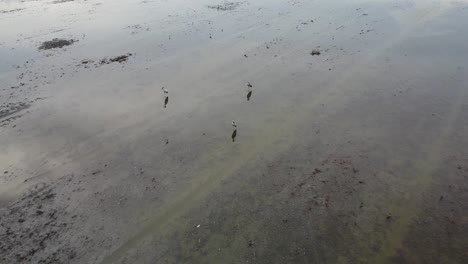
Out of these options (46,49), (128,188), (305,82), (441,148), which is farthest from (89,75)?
(441,148)

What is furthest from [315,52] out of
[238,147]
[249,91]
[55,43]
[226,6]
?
[55,43]

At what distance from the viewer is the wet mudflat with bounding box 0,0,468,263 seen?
781 centimetres

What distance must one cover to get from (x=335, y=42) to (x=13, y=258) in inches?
667

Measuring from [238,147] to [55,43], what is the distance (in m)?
14.9

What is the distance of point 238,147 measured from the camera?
35.7 feet

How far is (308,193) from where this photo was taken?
9.02 m

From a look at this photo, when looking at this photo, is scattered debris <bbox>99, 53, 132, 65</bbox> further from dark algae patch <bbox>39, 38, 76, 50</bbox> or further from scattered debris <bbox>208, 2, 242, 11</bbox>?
scattered debris <bbox>208, 2, 242, 11</bbox>

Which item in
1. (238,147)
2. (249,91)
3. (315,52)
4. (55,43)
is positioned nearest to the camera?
(238,147)

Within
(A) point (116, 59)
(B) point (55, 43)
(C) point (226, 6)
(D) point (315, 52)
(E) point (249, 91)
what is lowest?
(E) point (249, 91)

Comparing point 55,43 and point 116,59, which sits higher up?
point 55,43

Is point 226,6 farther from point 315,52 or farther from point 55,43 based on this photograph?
→ point 55,43

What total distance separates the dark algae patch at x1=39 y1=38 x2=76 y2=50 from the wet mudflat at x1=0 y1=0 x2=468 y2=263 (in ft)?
0.47

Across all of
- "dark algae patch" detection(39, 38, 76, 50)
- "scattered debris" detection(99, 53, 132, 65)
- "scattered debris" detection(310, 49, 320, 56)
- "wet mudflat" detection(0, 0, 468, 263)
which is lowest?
"wet mudflat" detection(0, 0, 468, 263)

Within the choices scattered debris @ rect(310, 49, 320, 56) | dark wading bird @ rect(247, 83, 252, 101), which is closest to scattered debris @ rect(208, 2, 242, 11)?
scattered debris @ rect(310, 49, 320, 56)
